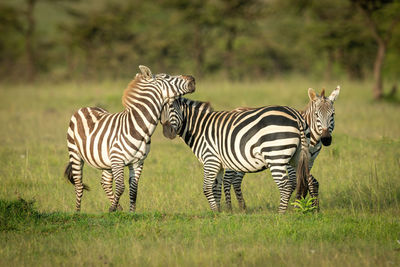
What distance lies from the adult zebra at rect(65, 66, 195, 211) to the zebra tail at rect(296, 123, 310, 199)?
1.66m

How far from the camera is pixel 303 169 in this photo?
21.8 feet

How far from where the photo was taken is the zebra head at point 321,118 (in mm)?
7461

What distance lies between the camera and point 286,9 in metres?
25.3

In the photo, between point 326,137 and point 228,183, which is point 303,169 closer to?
point 326,137

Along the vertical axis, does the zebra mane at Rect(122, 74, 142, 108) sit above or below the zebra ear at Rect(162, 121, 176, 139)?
above

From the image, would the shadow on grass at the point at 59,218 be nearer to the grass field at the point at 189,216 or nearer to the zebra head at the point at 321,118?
the grass field at the point at 189,216

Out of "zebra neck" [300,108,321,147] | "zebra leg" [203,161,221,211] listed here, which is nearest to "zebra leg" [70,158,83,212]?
"zebra leg" [203,161,221,211]

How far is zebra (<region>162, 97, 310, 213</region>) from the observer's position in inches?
263

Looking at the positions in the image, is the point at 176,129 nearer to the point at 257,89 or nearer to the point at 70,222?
the point at 70,222

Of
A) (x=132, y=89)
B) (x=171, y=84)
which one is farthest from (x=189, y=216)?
(x=132, y=89)

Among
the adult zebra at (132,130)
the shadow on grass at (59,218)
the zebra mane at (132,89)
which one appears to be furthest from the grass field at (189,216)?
the zebra mane at (132,89)

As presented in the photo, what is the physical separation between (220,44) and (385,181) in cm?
3336

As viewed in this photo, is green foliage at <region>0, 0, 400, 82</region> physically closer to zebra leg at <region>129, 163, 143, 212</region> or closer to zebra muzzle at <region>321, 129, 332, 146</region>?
zebra muzzle at <region>321, 129, 332, 146</region>

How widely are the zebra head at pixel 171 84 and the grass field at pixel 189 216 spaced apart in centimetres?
161
